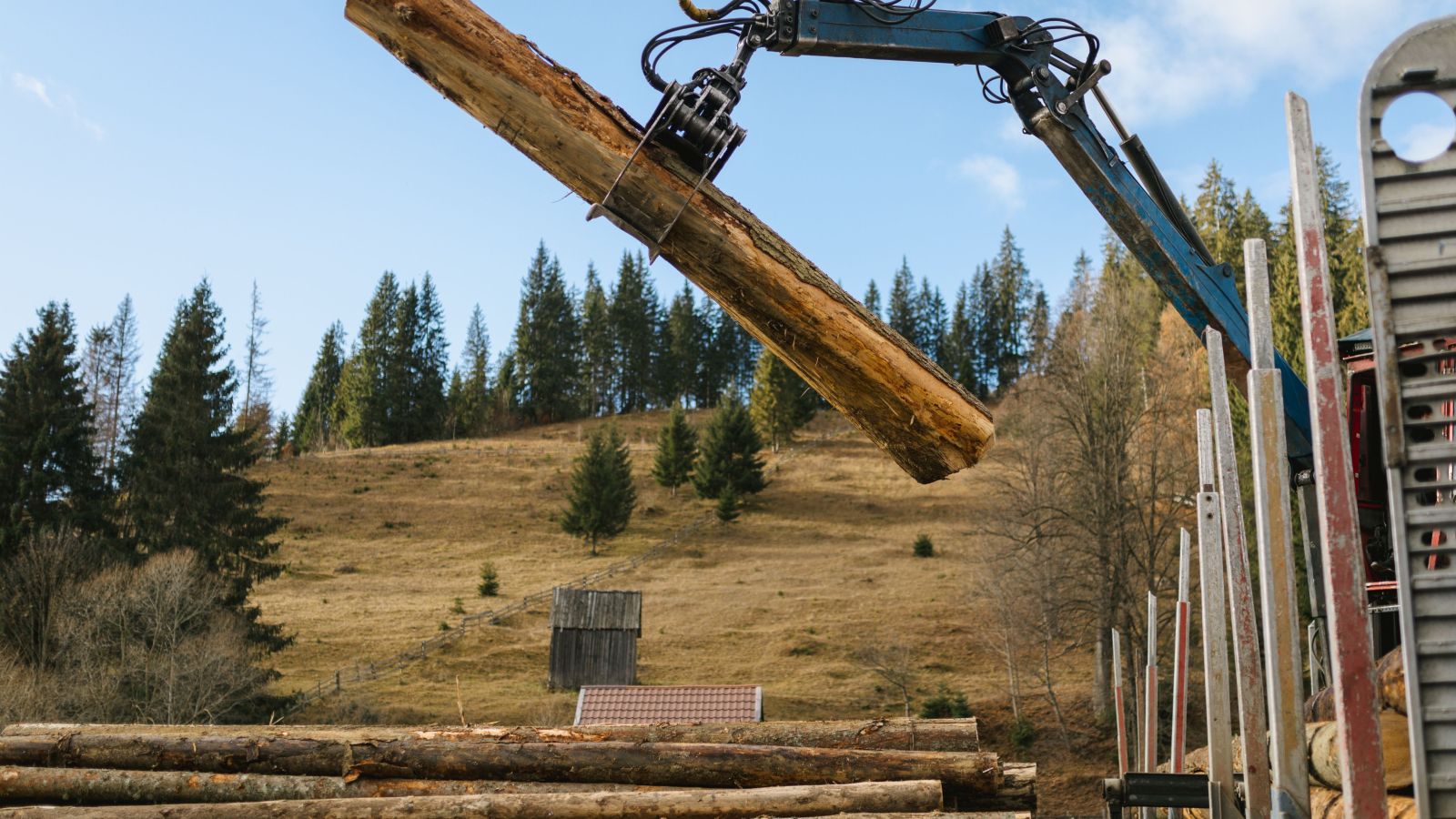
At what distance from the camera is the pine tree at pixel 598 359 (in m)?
104

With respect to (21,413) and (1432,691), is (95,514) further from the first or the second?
(1432,691)

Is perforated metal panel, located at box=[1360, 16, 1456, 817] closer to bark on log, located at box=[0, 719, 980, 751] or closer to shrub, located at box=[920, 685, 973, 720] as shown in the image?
bark on log, located at box=[0, 719, 980, 751]

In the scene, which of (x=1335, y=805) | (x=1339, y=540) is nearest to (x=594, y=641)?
(x=1335, y=805)

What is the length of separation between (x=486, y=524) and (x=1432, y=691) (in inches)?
2513

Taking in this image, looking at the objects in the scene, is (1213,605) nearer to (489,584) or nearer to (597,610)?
(597,610)

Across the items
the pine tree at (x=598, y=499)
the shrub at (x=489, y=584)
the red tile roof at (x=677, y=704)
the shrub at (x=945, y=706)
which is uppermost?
the pine tree at (x=598, y=499)

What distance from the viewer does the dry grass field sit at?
3572 centimetres

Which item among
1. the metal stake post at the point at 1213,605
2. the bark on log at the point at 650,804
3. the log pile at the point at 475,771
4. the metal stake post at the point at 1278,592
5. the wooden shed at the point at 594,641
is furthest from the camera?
the wooden shed at the point at 594,641

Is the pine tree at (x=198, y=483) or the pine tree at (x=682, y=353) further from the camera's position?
the pine tree at (x=682, y=353)

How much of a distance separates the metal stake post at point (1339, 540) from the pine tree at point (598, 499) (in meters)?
56.6

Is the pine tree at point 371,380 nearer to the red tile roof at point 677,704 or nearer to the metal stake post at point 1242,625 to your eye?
the red tile roof at point 677,704

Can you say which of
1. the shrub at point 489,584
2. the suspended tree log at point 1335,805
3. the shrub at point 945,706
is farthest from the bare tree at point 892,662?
the suspended tree log at point 1335,805

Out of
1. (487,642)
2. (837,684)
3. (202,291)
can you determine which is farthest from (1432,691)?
(202,291)

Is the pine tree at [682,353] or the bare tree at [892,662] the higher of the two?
the pine tree at [682,353]
